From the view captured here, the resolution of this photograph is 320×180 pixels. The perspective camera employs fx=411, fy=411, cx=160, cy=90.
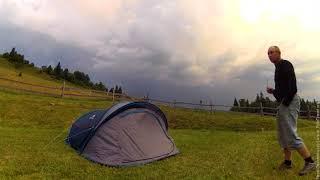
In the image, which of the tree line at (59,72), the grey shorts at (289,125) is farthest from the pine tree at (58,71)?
the grey shorts at (289,125)

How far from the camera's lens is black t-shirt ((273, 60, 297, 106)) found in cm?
1055

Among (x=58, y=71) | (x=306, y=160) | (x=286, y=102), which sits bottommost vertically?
(x=306, y=160)

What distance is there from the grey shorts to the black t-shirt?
0.18 metres

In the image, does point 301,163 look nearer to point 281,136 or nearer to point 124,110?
point 281,136

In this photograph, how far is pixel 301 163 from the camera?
12094 mm

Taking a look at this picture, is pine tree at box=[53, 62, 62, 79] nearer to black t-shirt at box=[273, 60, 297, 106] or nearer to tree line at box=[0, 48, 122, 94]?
tree line at box=[0, 48, 122, 94]

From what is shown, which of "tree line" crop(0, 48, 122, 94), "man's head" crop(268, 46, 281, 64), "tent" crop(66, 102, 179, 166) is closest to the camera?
"man's head" crop(268, 46, 281, 64)

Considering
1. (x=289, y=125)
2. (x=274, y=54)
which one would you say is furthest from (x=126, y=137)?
(x=274, y=54)

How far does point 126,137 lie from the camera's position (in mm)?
13688

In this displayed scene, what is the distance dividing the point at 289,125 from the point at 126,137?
18.1 feet

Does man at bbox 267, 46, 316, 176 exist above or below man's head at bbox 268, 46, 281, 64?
below

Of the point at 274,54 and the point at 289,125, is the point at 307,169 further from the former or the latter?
the point at 274,54

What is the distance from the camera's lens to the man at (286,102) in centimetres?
1030

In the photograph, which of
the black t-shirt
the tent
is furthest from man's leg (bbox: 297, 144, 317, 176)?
the tent
